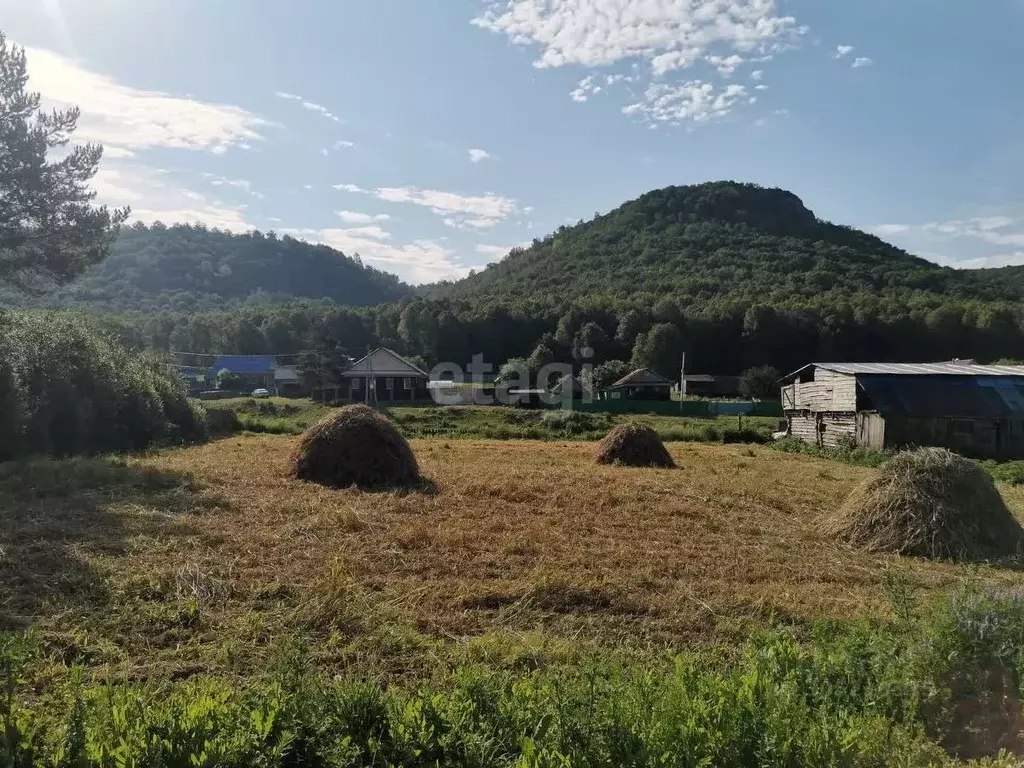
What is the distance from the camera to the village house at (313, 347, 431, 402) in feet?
189

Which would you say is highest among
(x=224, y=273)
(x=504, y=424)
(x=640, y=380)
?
(x=224, y=273)

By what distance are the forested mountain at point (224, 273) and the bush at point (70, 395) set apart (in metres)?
87.3

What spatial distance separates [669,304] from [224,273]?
91.4 m

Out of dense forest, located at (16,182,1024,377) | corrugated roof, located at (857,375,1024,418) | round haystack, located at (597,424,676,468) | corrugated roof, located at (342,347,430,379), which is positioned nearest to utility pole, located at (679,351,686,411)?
dense forest, located at (16,182,1024,377)

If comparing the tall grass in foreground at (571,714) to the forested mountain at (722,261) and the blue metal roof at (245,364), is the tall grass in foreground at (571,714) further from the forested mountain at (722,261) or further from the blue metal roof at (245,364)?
the blue metal roof at (245,364)

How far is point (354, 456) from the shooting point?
13445 mm

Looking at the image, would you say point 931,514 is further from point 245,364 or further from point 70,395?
point 245,364

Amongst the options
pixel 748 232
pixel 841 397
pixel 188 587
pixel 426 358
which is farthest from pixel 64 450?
pixel 748 232

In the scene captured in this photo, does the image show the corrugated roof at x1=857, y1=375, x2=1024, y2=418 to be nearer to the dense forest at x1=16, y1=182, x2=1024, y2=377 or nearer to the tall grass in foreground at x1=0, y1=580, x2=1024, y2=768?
the tall grass in foreground at x1=0, y1=580, x2=1024, y2=768

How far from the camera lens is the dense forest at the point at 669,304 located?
62.4m

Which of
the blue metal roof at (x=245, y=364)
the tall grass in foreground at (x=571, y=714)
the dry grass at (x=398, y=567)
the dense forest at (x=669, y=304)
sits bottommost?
the dry grass at (x=398, y=567)

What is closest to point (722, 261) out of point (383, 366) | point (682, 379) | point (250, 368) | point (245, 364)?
point (682, 379)

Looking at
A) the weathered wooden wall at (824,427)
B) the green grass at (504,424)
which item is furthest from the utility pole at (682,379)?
the weathered wooden wall at (824,427)

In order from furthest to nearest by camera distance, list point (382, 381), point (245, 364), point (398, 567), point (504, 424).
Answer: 1. point (245, 364)
2. point (382, 381)
3. point (504, 424)
4. point (398, 567)
